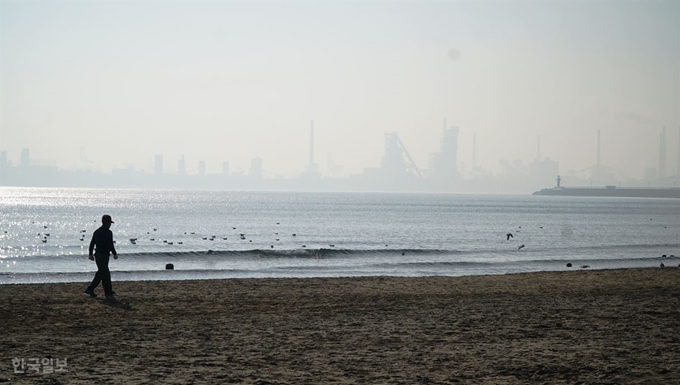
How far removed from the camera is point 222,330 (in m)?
13.4

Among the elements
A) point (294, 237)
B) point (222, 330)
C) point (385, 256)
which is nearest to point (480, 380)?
point (222, 330)

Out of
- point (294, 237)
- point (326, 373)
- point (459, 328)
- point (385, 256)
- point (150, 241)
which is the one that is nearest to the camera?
point (326, 373)

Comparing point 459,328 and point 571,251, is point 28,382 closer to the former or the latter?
point 459,328

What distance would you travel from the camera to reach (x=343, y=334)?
13.0 meters

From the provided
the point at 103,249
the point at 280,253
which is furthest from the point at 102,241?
the point at 280,253

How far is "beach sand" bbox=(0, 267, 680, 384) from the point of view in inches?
388

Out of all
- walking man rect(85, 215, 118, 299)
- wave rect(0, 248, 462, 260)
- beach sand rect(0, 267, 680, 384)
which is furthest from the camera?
wave rect(0, 248, 462, 260)

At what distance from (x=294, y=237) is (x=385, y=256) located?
65.8 ft

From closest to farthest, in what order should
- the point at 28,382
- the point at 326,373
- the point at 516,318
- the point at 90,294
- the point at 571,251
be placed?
the point at 28,382 < the point at 326,373 < the point at 516,318 < the point at 90,294 < the point at 571,251

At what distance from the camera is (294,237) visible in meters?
63.5

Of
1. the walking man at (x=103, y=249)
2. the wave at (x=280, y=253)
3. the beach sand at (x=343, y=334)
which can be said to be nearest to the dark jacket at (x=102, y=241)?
the walking man at (x=103, y=249)

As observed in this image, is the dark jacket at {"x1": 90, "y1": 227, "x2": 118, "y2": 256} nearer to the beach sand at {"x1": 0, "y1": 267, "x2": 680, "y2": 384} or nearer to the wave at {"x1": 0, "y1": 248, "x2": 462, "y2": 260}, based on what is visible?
the beach sand at {"x1": 0, "y1": 267, "x2": 680, "y2": 384}

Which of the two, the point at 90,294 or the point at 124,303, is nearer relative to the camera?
the point at 124,303

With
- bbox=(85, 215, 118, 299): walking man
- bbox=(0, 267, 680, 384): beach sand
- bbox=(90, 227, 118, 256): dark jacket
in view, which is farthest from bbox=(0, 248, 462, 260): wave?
bbox=(90, 227, 118, 256): dark jacket
